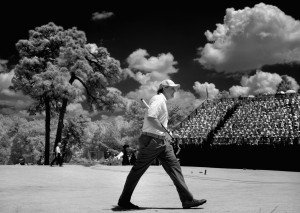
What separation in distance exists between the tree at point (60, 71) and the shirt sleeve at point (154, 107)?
21.6 metres

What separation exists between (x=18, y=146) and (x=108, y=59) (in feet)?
198

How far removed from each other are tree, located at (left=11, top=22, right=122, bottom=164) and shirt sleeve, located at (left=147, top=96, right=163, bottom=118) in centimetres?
2163

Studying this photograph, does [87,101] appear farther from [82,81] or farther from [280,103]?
[280,103]

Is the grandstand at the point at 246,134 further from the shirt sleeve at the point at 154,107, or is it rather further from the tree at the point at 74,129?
the shirt sleeve at the point at 154,107

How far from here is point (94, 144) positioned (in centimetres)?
10350

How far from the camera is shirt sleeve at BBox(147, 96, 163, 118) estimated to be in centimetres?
535

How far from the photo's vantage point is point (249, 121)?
30.1 meters

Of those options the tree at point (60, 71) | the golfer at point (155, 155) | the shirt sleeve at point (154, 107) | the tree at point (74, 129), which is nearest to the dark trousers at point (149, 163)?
the golfer at point (155, 155)

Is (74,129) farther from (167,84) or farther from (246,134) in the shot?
(167,84)

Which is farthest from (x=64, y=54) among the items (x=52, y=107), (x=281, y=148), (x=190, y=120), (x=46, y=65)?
(x=281, y=148)

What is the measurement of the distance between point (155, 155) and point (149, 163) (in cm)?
14

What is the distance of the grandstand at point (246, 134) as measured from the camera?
26438 mm

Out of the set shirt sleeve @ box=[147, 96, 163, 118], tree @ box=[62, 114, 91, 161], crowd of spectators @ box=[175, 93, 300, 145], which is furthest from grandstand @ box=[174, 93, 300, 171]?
shirt sleeve @ box=[147, 96, 163, 118]

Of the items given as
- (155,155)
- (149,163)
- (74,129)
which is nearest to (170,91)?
(155,155)
